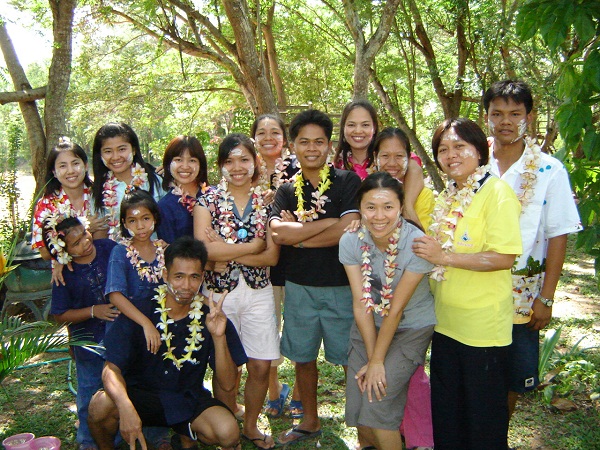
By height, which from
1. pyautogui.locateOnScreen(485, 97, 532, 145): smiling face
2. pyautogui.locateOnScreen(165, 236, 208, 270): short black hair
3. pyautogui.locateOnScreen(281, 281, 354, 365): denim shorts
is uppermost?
pyautogui.locateOnScreen(485, 97, 532, 145): smiling face

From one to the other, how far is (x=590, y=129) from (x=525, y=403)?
198 centimetres

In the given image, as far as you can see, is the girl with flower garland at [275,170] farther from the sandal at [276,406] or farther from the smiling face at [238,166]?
the smiling face at [238,166]

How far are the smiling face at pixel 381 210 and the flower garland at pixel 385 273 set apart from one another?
63mm

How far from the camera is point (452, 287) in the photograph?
2.79 m

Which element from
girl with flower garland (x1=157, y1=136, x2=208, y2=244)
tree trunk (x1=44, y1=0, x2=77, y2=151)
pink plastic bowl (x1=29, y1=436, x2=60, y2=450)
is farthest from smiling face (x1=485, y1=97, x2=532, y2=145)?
tree trunk (x1=44, y1=0, x2=77, y2=151)

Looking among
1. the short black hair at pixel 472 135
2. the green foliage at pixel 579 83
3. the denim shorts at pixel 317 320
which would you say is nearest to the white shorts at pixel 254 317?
→ the denim shorts at pixel 317 320

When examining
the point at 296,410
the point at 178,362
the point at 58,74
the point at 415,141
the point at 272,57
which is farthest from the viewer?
the point at 272,57

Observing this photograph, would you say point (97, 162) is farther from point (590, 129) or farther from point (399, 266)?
point (590, 129)

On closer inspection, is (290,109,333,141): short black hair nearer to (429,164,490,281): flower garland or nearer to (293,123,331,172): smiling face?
(293,123,331,172): smiling face

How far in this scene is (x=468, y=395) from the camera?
9.09 feet

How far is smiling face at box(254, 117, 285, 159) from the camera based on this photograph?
3.78 m

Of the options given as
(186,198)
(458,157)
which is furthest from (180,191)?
(458,157)

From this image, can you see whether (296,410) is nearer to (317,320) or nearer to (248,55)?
(317,320)

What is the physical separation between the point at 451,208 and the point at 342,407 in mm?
1884
